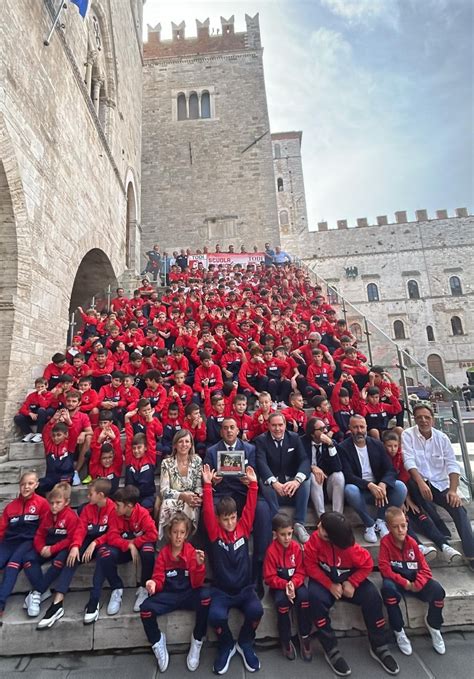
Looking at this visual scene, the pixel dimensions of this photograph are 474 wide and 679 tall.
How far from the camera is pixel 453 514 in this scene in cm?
325

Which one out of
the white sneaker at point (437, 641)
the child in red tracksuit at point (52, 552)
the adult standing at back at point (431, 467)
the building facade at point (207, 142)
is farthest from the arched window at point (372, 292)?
the child in red tracksuit at point (52, 552)

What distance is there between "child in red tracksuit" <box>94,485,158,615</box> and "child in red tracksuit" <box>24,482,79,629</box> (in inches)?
12.6

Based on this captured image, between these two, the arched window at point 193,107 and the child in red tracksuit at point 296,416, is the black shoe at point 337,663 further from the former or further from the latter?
the arched window at point 193,107

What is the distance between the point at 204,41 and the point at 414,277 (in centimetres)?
2436

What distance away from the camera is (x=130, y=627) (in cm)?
265

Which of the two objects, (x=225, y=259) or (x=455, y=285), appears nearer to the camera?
(x=225, y=259)

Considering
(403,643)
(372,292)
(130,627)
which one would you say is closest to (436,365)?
(372,292)

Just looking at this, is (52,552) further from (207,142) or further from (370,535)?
(207,142)

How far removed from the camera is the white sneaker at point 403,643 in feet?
8.04

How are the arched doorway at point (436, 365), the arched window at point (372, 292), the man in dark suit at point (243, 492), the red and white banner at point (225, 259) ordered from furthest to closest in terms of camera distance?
the arched window at point (372, 292)
the arched doorway at point (436, 365)
the red and white banner at point (225, 259)
the man in dark suit at point (243, 492)

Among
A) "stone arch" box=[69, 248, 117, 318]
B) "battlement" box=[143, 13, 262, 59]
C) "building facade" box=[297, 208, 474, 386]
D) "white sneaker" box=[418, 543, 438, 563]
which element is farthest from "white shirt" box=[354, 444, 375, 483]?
"building facade" box=[297, 208, 474, 386]

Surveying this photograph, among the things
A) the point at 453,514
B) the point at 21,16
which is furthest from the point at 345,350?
the point at 21,16

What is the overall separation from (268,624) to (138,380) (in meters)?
4.01

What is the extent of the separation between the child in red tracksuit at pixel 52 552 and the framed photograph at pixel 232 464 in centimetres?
140
